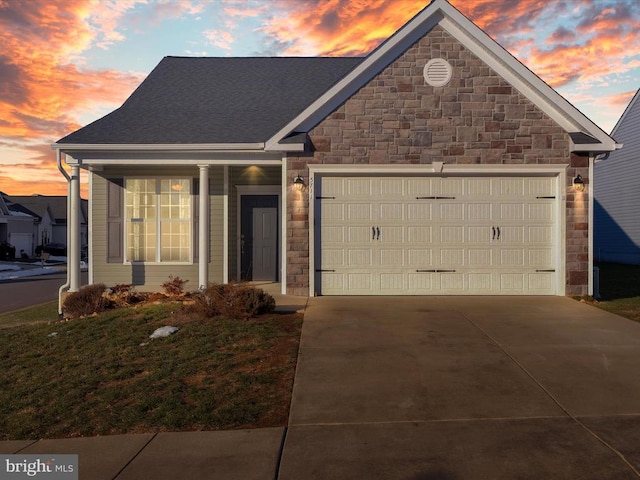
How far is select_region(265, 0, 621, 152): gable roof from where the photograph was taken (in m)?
10.1

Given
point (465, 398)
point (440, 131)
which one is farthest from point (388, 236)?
point (465, 398)

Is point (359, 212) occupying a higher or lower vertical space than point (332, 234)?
higher

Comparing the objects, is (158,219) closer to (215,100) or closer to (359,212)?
(215,100)

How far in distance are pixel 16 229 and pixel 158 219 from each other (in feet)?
127

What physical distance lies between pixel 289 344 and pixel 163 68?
1117 cm

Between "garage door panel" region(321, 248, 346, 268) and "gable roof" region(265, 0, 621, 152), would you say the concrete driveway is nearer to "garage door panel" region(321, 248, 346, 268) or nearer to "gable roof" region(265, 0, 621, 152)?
"garage door panel" region(321, 248, 346, 268)

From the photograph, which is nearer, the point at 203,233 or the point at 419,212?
the point at 419,212

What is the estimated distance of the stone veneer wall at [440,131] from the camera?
10469mm

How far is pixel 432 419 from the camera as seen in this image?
4547 millimetres

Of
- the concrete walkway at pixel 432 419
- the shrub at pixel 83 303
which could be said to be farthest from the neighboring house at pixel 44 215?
the concrete walkway at pixel 432 419

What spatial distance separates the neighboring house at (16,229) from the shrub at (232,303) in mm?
38581

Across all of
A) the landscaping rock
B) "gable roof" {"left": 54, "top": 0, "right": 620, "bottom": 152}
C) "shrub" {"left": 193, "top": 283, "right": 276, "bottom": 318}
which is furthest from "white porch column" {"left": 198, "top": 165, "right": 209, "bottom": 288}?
the landscaping rock

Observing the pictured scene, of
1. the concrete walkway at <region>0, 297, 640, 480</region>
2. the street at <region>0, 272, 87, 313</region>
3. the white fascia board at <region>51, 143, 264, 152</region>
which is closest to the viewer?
the concrete walkway at <region>0, 297, 640, 480</region>

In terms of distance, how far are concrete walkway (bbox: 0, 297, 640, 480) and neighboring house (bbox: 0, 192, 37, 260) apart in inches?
1657
